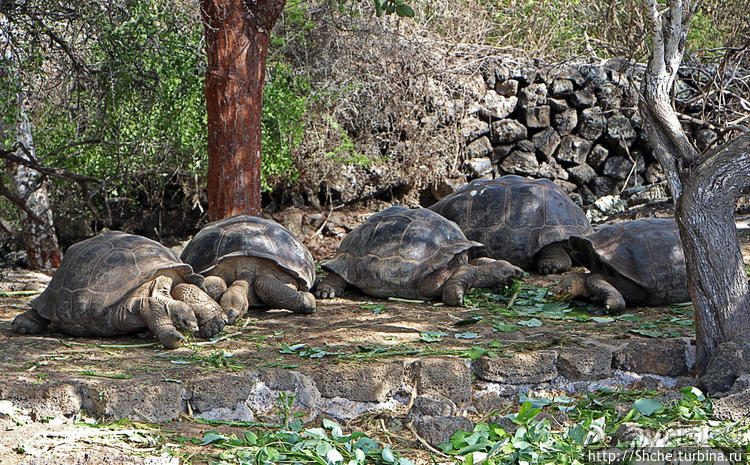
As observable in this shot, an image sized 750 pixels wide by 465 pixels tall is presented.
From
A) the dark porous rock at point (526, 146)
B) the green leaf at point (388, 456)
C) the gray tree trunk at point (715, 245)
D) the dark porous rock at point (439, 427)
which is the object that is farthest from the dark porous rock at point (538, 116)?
the green leaf at point (388, 456)

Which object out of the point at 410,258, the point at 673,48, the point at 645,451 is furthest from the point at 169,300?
the point at 673,48

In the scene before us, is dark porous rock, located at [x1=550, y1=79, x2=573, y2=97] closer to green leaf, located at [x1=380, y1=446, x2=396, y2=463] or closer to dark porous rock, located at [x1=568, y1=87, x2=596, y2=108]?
dark porous rock, located at [x1=568, y1=87, x2=596, y2=108]

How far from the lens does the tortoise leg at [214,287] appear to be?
5.52 m

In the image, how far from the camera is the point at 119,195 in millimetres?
10352

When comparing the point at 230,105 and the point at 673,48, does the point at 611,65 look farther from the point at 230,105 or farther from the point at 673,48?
the point at 230,105

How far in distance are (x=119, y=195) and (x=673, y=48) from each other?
707cm

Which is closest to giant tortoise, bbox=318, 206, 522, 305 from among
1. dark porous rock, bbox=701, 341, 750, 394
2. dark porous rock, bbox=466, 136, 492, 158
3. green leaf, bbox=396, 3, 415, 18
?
green leaf, bbox=396, 3, 415, 18

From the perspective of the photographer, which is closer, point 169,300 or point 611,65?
point 169,300

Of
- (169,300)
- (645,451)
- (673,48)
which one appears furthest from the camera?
(673,48)

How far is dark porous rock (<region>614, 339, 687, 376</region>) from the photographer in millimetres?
4379

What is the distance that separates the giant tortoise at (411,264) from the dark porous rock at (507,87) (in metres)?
5.11

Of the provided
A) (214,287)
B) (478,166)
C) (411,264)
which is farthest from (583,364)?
(478,166)

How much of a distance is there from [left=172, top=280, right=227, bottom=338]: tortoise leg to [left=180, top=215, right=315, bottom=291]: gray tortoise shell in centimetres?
61

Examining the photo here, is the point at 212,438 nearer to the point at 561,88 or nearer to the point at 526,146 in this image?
the point at 526,146
